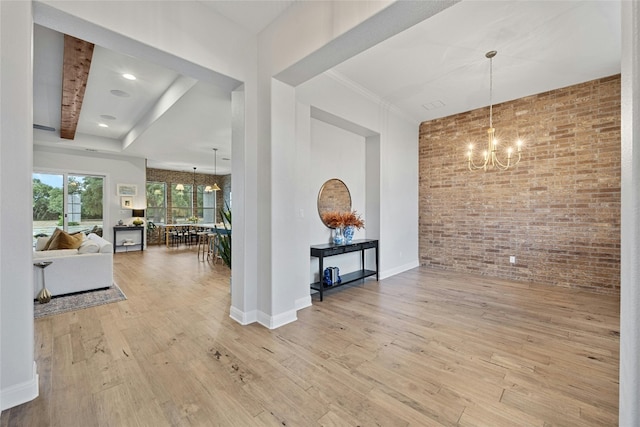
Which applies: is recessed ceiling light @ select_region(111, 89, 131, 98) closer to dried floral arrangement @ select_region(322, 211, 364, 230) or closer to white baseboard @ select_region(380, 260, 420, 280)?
dried floral arrangement @ select_region(322, 211, 364, 230)

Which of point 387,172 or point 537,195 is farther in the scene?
point 387,172

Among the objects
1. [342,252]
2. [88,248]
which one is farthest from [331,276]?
[88,248]

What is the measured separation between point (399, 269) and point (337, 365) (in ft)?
10.8

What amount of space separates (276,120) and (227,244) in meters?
2.22

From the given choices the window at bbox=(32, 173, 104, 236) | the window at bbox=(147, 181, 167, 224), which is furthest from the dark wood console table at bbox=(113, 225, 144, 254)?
the window at bbox=(147, 181, 167, 224)

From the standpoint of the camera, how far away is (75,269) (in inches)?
149

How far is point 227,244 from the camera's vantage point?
13.7ft

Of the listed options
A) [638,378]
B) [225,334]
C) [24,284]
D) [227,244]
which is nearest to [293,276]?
[225,334]

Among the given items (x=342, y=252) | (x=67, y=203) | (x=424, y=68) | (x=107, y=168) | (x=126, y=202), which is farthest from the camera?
(x=126, y=202)

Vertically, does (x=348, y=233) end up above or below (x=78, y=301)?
above

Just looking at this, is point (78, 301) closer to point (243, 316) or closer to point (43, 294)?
point (43, 294)

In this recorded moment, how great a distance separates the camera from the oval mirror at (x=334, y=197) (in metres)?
4.10

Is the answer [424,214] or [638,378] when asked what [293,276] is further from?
[424,214]

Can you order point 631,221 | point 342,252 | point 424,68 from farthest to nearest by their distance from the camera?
point 342,252 → point 424,68 → point 631,221
